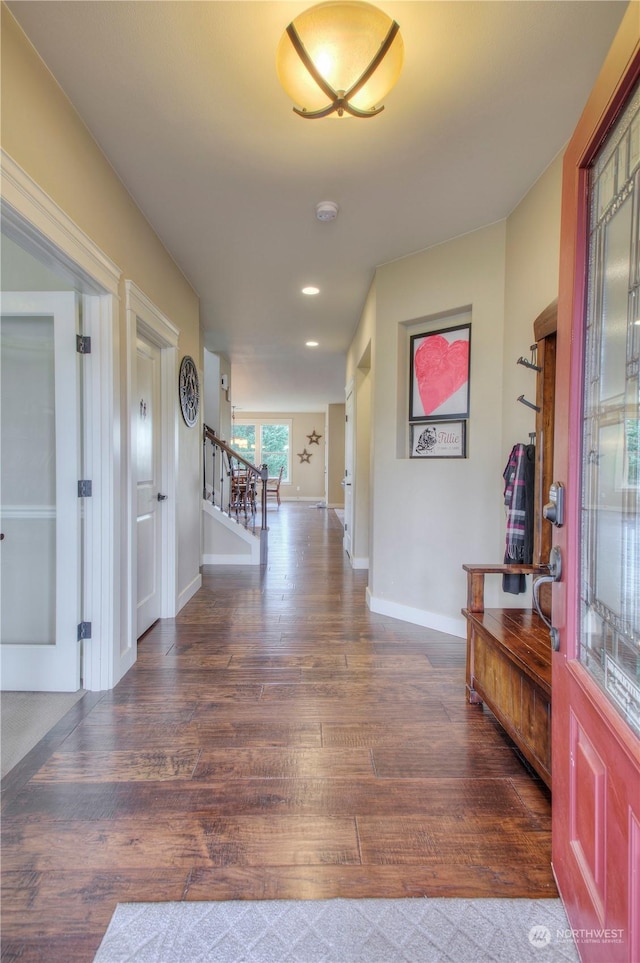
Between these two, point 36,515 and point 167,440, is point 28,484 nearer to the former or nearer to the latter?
point 36,515

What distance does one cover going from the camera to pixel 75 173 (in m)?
1.96

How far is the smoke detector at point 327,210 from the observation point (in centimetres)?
257

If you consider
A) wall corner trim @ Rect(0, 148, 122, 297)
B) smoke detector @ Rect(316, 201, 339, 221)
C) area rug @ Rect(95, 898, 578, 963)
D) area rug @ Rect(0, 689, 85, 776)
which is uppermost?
smoke detector @ Rect(316, 201, 339, 221)

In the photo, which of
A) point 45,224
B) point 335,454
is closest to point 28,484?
point 45,224

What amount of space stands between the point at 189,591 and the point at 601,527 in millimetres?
3505

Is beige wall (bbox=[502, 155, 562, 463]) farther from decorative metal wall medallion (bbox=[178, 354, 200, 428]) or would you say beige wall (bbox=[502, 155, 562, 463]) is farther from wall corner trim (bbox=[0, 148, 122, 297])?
decorative metal wall medallion (bbox=[178, 354, 200, 428])

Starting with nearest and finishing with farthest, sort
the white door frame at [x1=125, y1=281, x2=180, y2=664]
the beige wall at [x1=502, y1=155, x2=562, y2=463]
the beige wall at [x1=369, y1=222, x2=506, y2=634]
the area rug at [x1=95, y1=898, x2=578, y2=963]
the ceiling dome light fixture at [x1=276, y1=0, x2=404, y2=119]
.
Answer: the area rug at [x1=95, y1=898, x2=578, y2=963]
the ceiling dome light fixture at [x1=276, y1=0, x2=404, y2=119]
the beige wall at [x1=502, y1=155, x2=562, y2=463]
the beige wall at [x1=369, y1=222, x2=506, y2=634]
the white door frame at [x1=125, y1=281, x2=180, y2=664]

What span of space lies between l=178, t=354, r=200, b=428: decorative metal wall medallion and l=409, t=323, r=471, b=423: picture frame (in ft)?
6.01

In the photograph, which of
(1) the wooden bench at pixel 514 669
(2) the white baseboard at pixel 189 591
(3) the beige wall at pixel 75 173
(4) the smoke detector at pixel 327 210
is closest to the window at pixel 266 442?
(2) the white baseboard at pixel 189 591

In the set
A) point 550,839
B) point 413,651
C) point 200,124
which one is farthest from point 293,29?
point 413,651

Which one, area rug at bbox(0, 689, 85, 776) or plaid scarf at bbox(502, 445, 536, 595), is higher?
plaid scarf at bbox(502, 445, 536, 595)

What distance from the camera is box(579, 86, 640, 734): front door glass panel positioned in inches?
37.9

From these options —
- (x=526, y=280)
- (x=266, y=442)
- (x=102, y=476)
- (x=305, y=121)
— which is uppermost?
(x=305, y=121)

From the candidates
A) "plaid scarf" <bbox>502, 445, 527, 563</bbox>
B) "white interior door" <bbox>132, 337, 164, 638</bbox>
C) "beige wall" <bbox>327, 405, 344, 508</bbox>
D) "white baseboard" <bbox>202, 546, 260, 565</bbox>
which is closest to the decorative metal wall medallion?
"white interior door" <bbox>132, 337, 164, 638</bbox>
